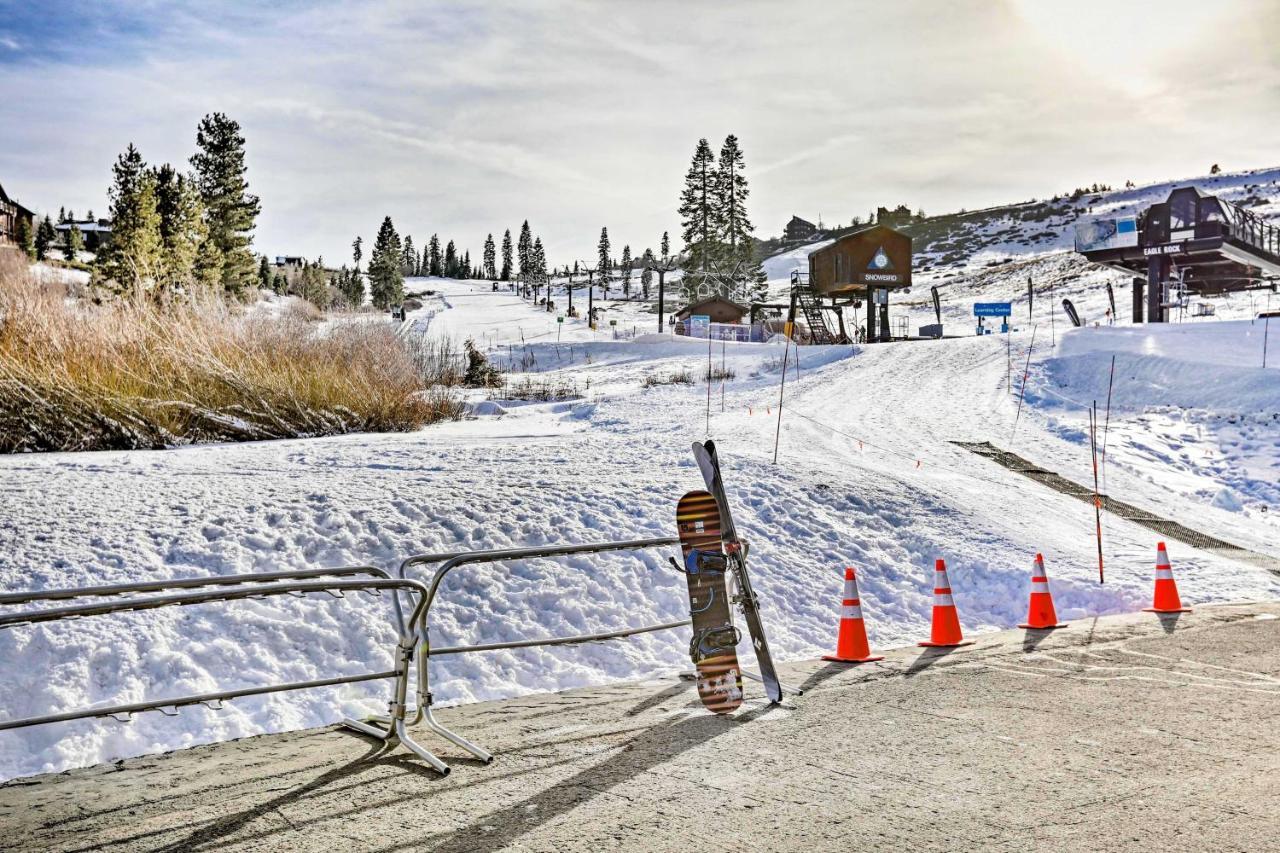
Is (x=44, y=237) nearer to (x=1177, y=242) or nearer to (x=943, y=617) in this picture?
(x=1177, y=242)

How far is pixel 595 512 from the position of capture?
1144cm

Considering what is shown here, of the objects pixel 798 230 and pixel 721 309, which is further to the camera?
pixel 798 230

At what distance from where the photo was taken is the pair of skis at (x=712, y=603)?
6402 millimetres

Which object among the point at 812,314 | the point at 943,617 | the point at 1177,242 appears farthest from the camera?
the point at 812,314

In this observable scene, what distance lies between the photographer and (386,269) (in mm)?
118062

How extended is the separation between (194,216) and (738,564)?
215 ft

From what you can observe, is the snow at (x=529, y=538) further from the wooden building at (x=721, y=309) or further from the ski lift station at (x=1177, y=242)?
the wooden building at (x=721, y=309)

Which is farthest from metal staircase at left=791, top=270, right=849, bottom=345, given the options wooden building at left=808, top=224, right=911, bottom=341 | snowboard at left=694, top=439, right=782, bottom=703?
snowboard at left=694, top=439, right=782, bottom=703

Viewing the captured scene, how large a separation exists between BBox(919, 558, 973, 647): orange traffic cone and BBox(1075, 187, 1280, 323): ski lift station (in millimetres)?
39531

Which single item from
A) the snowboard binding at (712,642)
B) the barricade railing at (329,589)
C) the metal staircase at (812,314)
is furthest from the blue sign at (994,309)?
the barricade railing at (329,589)

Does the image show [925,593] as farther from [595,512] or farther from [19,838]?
[19,838]

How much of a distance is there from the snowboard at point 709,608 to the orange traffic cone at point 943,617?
309cm

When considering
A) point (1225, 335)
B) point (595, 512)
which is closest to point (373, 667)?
point (595, 512)

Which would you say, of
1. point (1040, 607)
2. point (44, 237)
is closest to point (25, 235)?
point (44, 237)
